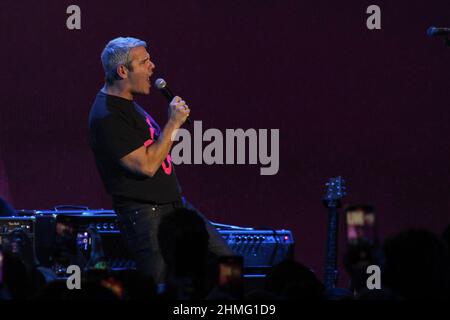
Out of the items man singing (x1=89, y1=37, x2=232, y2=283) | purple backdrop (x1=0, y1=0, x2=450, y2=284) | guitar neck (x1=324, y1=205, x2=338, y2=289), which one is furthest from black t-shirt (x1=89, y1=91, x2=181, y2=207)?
purple backdrop (x1=0, y1=0, x2=450, y2=284)

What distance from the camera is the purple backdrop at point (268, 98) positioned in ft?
23.5

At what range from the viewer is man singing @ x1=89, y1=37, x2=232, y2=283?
4848mm

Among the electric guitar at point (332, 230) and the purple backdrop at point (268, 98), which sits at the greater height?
the purple backdrop at point (268, 98)

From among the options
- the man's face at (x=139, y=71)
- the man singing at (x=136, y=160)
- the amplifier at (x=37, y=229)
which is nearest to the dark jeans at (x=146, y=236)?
the man singing at (x=136, y=160)

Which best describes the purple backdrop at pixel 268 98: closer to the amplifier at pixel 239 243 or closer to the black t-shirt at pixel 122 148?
the amplifier at pixel 239 243

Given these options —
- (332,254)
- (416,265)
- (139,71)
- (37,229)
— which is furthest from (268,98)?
(416,265)

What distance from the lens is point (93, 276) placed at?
331 centimetres

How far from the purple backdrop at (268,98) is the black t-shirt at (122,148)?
7.22 feet

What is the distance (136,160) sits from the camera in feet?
15.9

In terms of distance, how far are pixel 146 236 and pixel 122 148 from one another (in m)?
0.45

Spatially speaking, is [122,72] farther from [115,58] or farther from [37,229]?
[37,229]

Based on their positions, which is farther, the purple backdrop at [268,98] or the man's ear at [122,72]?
the purple backdrop at [268,98]

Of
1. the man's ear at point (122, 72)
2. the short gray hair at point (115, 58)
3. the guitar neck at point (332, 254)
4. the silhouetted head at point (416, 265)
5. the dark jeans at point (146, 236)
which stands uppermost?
the short gray hair at point (115, 58)
